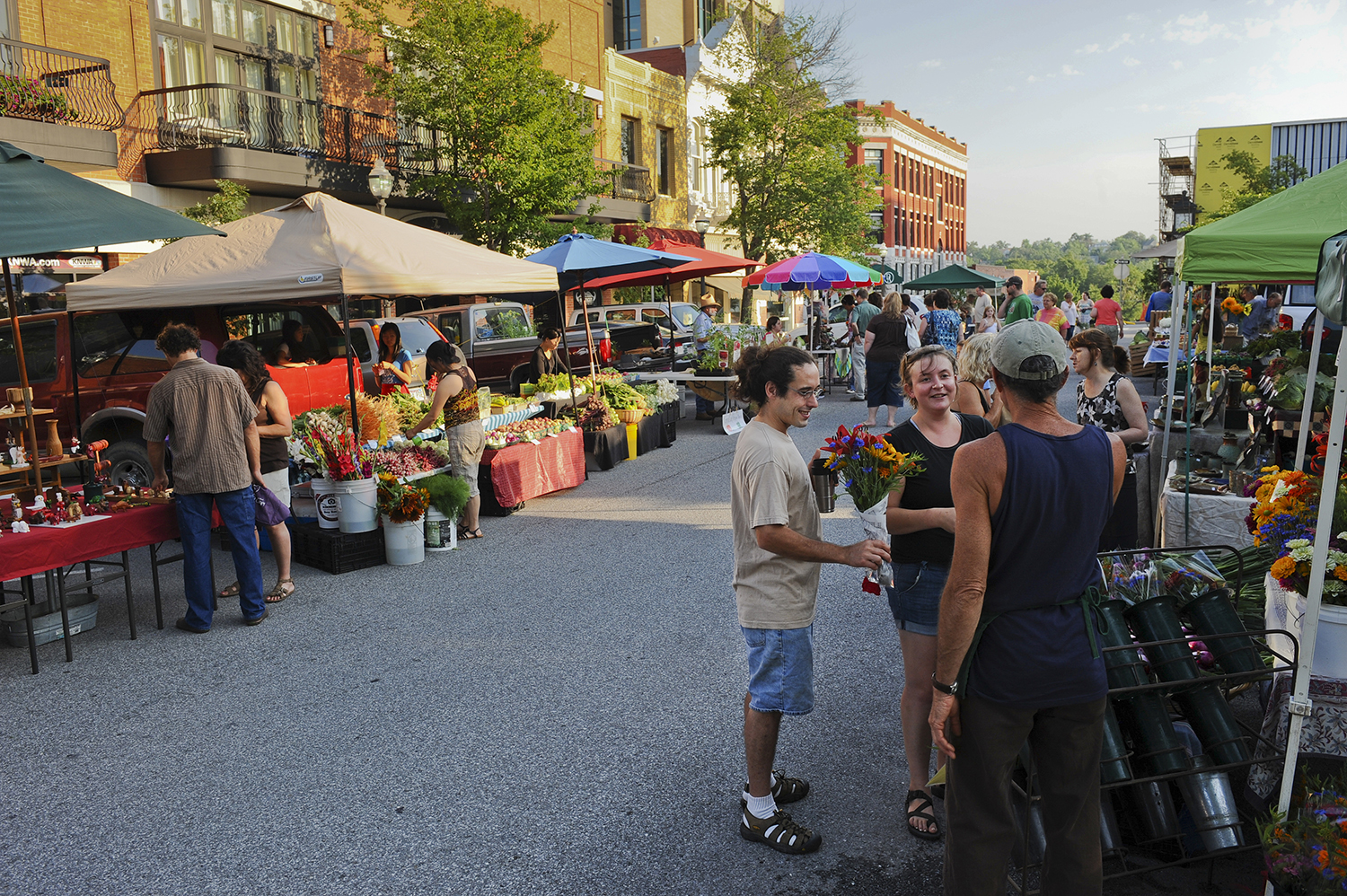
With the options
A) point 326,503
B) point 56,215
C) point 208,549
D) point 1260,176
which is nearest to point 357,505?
point 326,503

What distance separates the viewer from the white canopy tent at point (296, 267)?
26.2ft

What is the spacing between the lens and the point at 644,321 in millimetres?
21672

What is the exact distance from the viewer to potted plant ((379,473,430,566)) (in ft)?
25.7

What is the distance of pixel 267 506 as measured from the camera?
6812 millimetres

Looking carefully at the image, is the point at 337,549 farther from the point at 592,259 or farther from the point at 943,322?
the point at 943,322

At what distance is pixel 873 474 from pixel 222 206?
14903 millimetres

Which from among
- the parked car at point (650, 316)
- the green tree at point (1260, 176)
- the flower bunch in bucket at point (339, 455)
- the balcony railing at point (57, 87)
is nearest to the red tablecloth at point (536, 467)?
the flower bunch in bucket at point (339, 455)

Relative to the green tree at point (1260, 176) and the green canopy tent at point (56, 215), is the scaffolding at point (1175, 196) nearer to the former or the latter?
the green tree at point (1260, 176)

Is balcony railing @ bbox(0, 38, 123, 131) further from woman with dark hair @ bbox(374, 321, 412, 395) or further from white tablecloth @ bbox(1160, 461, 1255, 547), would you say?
white tablecloth @ bbox(1160, 461, 1255, 547)

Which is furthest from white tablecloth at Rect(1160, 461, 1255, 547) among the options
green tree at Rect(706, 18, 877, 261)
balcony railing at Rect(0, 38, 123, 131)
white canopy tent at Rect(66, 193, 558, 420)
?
green tree at Rect(706, 18, 877, 261)

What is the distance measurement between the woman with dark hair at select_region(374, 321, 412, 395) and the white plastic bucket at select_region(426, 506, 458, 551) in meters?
2.56

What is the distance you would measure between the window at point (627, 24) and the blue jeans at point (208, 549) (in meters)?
33.2

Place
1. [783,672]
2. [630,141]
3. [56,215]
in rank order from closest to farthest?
[783,672] < [56,215] < [630,141]

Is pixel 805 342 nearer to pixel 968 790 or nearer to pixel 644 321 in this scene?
pixel 644 321
